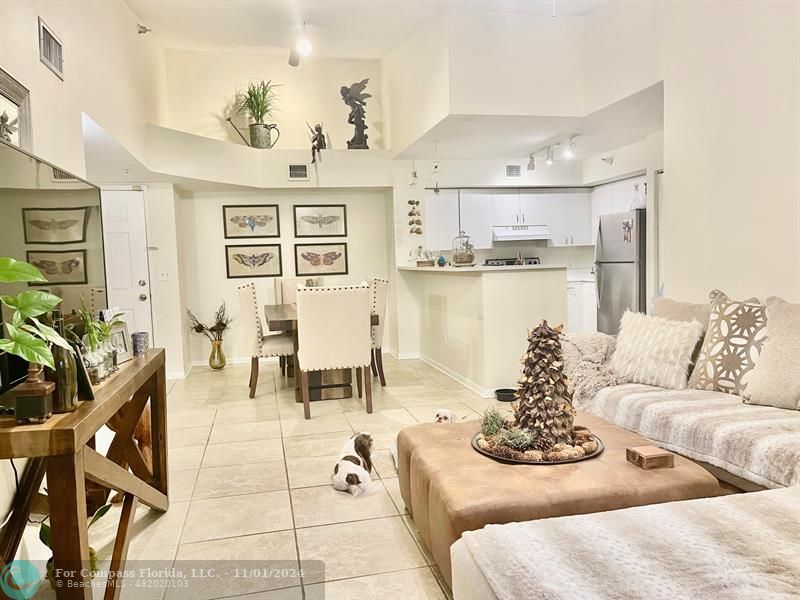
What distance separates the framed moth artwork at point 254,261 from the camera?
625 centimetres

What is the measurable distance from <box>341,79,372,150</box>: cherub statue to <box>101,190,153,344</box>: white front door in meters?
2.40

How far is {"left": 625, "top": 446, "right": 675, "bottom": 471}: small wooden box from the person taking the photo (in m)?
1.80

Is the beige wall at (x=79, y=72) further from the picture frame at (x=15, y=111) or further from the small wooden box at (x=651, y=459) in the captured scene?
the small wooden box at (x=651, y=459)

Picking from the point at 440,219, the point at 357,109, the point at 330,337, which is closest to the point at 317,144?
the point at 357,109

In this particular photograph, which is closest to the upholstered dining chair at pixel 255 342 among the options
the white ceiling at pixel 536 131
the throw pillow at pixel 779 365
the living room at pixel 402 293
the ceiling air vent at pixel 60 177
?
the living room at pixel 402 293

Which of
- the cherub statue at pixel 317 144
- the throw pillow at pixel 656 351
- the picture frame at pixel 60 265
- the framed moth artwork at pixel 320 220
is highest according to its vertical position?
the cherub statue at pixel 317 144

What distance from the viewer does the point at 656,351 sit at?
288 cm

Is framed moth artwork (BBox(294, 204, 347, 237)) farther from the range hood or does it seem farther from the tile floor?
the tile floor

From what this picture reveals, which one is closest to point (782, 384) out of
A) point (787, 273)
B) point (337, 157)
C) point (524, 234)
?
point (787, 273)

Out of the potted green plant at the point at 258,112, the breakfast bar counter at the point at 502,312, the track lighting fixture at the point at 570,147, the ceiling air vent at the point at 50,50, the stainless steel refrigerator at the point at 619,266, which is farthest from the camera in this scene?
the potted green plant at the point at 258,112

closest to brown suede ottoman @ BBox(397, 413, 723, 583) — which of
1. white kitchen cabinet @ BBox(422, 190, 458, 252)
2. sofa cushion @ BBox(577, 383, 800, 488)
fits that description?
sofa cushion @ BBox(577, 383, 800, 488)

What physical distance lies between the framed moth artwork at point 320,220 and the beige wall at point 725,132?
3471mm

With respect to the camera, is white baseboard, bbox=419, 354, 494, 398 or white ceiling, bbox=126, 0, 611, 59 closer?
white ceiling, bbox=126, 0, 611, 59

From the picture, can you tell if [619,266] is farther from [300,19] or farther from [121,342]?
[121,342]
